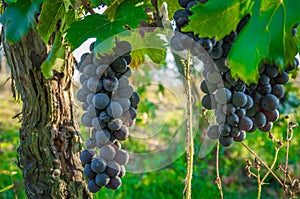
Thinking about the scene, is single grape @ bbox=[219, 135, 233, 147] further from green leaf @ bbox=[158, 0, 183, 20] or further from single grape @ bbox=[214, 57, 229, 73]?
green leaf @ bbox=[158, 0, 183, 20]

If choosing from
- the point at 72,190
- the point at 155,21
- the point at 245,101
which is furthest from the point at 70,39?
the point at 72,190

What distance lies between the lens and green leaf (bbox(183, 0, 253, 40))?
26.2 inches

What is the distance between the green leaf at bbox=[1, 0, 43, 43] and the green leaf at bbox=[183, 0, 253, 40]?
342 millimetres

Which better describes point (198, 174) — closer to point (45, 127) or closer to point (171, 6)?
point (45, 127)

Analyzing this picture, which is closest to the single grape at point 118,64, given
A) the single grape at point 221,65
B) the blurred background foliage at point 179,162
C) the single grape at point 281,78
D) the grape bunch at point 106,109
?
the grape bunch at point 106,109

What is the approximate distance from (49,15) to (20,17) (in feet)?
0.38

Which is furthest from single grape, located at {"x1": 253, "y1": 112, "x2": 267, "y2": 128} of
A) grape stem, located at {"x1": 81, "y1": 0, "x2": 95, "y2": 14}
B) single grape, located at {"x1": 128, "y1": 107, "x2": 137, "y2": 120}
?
grape stem, located at {"x1": 81, "y1": 0, "x2": 95, "y2": 14}

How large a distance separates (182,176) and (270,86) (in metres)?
2.77

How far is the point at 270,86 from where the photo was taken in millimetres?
905

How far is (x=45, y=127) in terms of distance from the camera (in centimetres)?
129

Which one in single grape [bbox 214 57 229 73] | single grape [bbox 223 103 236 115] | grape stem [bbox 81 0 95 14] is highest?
grape stem [bbox 81 0 95 14]

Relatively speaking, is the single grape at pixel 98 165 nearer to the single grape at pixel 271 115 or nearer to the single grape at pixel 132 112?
the single grape at pixel 132 112

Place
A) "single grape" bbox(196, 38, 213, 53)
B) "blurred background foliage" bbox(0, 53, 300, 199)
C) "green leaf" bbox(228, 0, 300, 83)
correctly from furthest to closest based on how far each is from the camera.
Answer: "blurred background foliage" bbox(0, 53, 300, 199), "single grape" bbox(196, 38, 213, 53), "green leaf" bbox(228, 0, 300, 83)

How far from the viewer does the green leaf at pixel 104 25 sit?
2.87 ft
